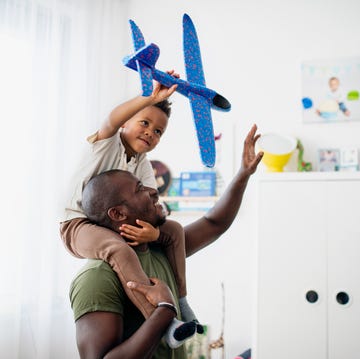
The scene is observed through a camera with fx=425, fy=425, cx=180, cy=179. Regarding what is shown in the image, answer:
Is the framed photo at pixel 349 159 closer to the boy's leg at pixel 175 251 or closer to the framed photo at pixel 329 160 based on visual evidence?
the framed photo at pixel 329 160

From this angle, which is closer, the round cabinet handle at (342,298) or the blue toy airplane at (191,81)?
the blue toy airplane at (191,81)

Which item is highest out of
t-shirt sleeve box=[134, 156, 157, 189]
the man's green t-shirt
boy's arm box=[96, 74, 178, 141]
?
boy's arm box=[96, 74, 178, 141]

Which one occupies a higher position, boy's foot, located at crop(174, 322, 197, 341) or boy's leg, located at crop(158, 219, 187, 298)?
boy's leg, located at crop(158, 219, 187, 298)

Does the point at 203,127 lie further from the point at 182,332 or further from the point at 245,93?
the point at 245,93

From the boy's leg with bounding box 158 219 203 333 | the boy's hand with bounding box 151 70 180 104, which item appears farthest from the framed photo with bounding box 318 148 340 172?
the boy's hand with bounding box 151 70 180 104

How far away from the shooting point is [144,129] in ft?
4.01

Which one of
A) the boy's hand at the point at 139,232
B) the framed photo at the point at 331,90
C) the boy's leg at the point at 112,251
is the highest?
the framed photo at the point at 331,90

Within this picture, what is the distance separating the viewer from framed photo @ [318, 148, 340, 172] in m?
2.81

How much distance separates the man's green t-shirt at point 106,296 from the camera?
0.92 m

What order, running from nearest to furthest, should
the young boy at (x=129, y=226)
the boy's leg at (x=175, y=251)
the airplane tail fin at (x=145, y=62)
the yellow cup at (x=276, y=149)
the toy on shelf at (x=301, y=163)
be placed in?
the airplane tail fin at (x=145, y=62)
the young boy at (x=129, y=226)
the boy's leg at (x=175, y=251)
the yellow cup at (x=276, y=149)
the toy on shelf at (x=301, y=163)

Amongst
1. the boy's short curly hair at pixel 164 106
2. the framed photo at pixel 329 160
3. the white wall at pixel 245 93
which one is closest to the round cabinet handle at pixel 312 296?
the white wall at pixel 245 93

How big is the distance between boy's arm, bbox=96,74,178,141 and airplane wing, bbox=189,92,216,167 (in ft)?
0.26

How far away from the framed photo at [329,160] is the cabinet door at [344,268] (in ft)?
1.60

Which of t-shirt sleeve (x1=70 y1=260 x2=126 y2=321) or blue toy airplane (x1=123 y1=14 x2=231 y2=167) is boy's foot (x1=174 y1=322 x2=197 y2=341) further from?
blue toy airplane (x1=123 y1=14 x2=231 y2=167)
